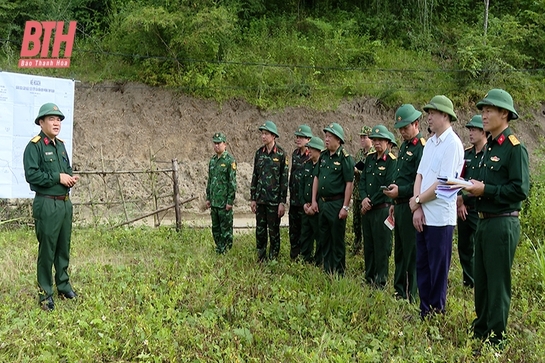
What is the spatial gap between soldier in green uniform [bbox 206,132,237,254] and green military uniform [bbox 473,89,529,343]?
12.6 feet

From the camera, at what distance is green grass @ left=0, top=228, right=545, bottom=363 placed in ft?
11.7

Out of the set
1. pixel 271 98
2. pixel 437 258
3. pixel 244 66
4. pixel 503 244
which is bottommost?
pixel 437 258

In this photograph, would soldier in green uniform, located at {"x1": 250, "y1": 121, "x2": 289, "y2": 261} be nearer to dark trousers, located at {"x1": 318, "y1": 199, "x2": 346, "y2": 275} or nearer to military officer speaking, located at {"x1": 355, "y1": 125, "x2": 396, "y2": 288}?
dark trousers, located at {"x1": 318, "y1": 199, "x2": 346, "y2": 275}

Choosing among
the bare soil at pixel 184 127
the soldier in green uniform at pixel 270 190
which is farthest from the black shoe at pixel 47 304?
the bare soil at pixel 184 127

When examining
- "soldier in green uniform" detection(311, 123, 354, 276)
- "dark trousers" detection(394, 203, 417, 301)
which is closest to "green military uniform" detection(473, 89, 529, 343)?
"dark trousers" detection(394, 203, 417, 301)

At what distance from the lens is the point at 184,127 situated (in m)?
13.0

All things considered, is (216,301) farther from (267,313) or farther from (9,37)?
(9,37)

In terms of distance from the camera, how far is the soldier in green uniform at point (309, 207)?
6426mm

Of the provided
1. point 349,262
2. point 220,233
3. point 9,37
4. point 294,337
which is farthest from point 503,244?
point 9,37

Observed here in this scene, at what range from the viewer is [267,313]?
4.18 m

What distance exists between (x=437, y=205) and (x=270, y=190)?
2.93m

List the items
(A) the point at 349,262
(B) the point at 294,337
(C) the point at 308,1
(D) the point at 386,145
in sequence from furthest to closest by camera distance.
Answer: (C) the point at 308,1 < (A) the point at 349,262 < (D) the point at 386,145 < (B) the point at 294,337

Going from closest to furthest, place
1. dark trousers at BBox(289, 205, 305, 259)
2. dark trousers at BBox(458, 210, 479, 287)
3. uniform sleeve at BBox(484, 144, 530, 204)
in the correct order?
uniform sleeve at BBox(484, 144, 530, 204)
dark trousers at BBox(458, 210, 479, 287)
dark trousers at BBox(289, 205, 305, 259)

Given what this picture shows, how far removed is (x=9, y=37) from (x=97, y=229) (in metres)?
8.98
